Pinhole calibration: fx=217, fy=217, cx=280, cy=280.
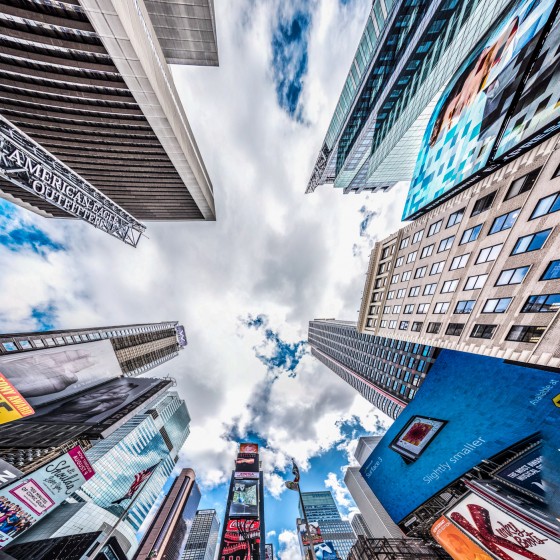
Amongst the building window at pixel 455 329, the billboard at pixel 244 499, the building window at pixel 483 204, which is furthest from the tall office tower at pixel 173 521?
the building window at pixel 483 204

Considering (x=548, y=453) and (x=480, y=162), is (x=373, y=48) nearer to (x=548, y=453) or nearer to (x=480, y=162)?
(x=480, y=162)

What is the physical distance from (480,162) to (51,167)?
5868 cm

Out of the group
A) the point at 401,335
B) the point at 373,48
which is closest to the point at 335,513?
the point at 401,335

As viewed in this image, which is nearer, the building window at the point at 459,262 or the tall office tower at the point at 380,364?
the building window at the point at 459,262

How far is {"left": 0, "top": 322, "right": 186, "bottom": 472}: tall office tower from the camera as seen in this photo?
111 ft

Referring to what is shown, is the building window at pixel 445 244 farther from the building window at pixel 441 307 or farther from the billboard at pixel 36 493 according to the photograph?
the billboard at pixel 36 493

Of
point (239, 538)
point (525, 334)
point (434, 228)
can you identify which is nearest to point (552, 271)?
point (525, 334)

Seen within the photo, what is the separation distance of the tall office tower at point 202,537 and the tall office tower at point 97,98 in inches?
8740

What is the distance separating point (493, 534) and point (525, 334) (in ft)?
39.6

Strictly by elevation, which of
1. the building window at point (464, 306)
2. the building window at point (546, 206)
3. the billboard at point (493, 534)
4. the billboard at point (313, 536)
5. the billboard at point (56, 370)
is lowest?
the billboard at point (56, 370)

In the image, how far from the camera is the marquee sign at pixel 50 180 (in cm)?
2884

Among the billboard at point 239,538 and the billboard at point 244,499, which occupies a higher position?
the billboard at point 239,538

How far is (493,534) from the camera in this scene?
490 inches

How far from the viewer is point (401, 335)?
28531 mm
